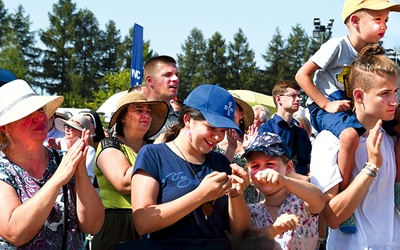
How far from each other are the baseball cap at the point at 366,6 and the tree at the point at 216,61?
261 ft

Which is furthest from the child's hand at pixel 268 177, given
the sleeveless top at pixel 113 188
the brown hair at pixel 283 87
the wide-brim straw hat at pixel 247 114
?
the brown hair at pixel 283 87

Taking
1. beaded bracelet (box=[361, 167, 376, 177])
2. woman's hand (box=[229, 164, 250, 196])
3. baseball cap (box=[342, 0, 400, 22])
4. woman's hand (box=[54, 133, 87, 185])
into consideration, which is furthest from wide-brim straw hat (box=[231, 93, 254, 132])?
woman's hand (box=[54, 133, 87, 185])

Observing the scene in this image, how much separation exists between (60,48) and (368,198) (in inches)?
3145

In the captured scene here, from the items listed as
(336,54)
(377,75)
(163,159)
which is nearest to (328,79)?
(336,54)

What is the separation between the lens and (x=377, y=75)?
3906mm

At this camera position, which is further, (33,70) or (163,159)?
Result: (33,70)

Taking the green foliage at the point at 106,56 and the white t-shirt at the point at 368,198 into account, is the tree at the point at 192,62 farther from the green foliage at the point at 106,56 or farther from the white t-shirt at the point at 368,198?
the white t-shirt at the point at 368,198

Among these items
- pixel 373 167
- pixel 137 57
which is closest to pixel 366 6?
pixel 373 167

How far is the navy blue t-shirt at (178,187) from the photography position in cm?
369

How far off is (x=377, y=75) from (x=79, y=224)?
6.49ft

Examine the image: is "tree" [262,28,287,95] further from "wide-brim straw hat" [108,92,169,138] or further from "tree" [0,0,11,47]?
"wide-brim straw hat" [108,92,169,138]

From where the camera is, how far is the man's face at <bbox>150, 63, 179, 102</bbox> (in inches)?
245

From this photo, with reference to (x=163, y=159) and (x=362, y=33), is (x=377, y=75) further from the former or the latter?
(x=163, y=159)

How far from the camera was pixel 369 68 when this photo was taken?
395 cm
